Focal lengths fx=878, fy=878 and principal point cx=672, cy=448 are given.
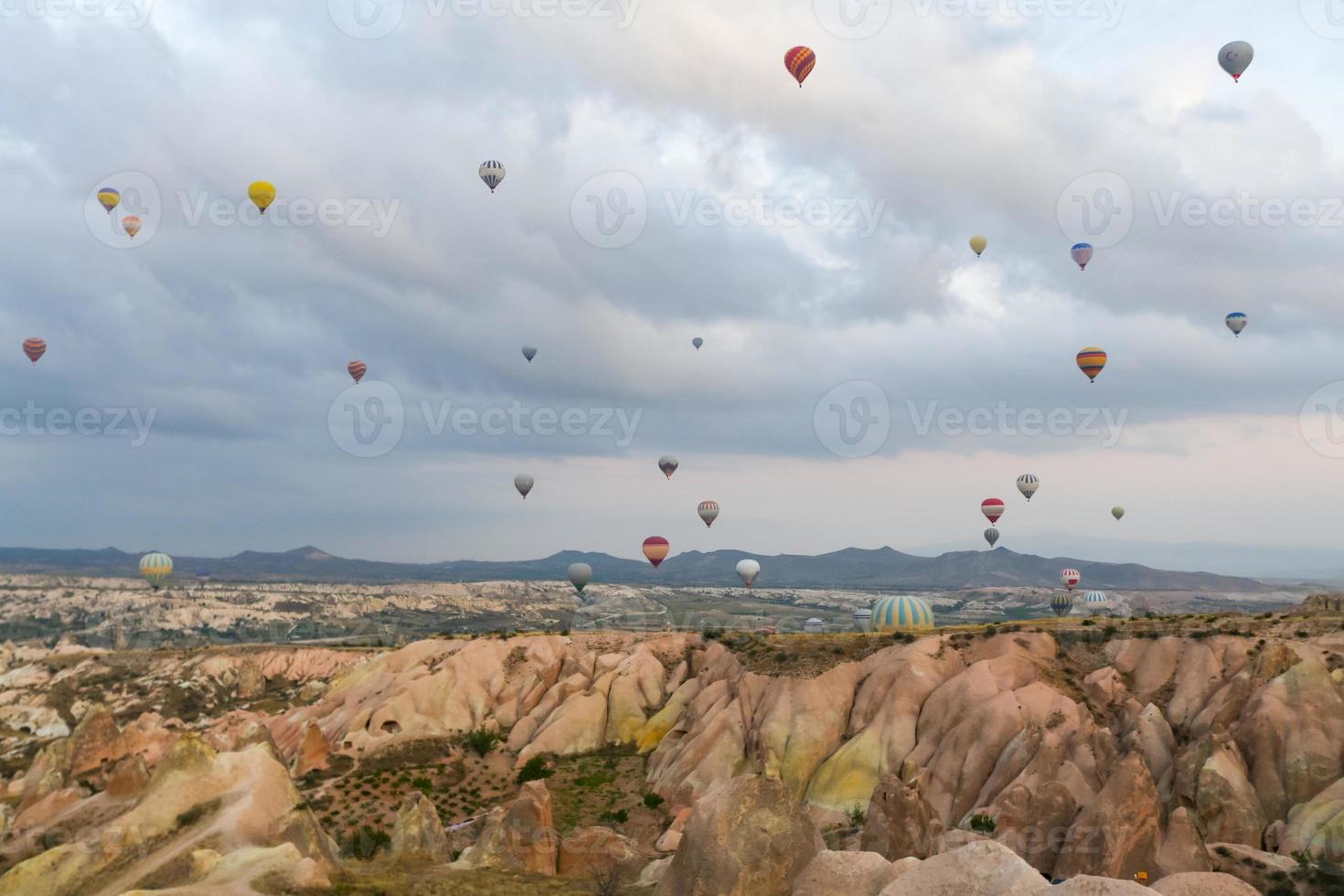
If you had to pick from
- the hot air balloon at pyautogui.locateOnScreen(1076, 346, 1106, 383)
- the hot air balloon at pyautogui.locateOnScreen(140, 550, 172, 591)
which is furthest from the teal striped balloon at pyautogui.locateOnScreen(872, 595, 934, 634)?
the hot air balloon at pyautogui.locateOnScreen(140, 550, 172, 591)

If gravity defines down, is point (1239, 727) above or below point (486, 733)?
above

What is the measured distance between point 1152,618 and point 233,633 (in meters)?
175

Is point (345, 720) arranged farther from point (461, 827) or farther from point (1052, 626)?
point (1052, 626)

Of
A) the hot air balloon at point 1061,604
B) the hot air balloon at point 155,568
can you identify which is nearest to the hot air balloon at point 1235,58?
the hot air balloon at point 1061,604

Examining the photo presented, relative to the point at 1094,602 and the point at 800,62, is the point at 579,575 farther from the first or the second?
the point at 1094,602

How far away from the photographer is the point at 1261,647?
49.0 meters

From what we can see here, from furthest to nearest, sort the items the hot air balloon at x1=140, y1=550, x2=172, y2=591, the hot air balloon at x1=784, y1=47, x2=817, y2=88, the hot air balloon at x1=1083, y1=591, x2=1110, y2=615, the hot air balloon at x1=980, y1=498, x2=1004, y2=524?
the hot air balloon at x1=1083, y1=591, x2=1110, y2=615, the hot air balloon at x1=140, y1=550, x2=172, y2=591, the hot air balloon at x1=980, y1=498, x2=1004, y2=524, the hot air balloon at x1=784, y1=47, x2=817, y2=88

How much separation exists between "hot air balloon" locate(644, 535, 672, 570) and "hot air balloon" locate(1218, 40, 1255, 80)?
71093mm

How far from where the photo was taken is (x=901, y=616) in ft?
237

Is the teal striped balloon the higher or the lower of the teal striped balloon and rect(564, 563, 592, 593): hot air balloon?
the lower

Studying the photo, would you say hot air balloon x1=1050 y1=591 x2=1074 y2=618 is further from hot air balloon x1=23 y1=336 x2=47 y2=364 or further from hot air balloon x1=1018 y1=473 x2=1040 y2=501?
hot air balloon x1=23 y1=336 x2=47 y2=364

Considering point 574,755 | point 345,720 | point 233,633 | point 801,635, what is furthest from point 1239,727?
point 233,633

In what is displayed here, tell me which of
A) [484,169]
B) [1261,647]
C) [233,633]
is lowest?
[233,633]

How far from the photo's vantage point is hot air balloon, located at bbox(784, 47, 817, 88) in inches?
2724
